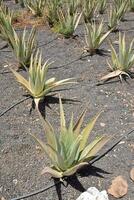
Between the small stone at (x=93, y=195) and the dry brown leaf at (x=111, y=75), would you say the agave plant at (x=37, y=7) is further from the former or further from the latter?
the small stone at (x=93, y=195)

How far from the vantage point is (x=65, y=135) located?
2641 mm

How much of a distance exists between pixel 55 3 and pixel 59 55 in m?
1.47

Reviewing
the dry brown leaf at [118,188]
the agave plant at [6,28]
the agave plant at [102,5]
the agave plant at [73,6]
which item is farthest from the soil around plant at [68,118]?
the agave plant at [102,5]

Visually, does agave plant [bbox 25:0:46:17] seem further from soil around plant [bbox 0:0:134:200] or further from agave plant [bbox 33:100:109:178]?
agave plant [bbox 33:100:109:178]

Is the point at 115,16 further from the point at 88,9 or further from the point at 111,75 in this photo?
the point at 111,75

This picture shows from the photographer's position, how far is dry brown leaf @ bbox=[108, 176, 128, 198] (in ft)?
8.54

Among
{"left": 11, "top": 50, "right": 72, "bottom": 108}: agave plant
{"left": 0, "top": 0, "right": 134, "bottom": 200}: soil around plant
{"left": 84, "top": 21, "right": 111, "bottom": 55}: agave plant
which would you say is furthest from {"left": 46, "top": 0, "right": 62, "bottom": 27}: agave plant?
{"left": 11, "top": 50, "right": 72, "bottom": 108}: agave plant

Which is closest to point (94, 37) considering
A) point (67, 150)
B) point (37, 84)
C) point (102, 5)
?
point (37, 84)

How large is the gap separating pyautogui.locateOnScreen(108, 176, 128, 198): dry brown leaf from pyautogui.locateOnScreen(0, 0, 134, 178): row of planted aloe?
0.79 ft

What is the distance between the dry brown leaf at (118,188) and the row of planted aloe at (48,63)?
24 cm

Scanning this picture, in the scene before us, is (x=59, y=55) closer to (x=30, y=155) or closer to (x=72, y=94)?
(x=72, y=94)

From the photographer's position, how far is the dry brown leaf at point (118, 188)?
260cm

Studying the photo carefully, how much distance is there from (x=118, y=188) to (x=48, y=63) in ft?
6.51

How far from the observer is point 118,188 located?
263cm
